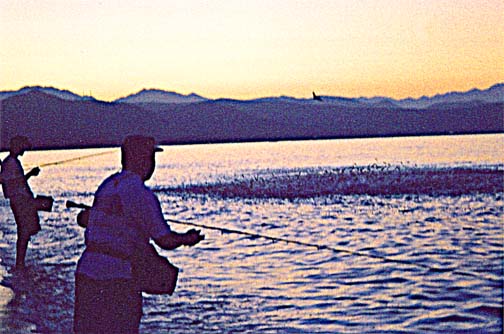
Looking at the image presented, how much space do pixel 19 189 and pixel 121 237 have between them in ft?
20.1

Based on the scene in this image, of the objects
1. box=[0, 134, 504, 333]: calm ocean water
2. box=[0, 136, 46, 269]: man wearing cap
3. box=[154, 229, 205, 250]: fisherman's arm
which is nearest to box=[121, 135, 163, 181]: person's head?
box=[154, 229, 205, 250]: fisherman's arm

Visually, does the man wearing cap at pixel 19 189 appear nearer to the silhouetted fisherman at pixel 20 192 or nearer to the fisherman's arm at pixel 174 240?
the silhouetted fisherman at pixel 20 192

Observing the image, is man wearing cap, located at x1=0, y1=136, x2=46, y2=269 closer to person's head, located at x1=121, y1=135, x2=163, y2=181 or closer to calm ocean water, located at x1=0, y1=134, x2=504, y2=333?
calm ocean water, located at x1=0, y1=134, x2=504, y2=333

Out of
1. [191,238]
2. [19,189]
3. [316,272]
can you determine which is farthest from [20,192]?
[191,238]

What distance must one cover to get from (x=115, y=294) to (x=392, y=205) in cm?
1848

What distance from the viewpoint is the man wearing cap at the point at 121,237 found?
5078mm

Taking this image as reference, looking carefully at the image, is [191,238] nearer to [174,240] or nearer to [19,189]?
[174,240]

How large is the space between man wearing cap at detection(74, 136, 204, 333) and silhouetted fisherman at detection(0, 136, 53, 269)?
18.3 feet

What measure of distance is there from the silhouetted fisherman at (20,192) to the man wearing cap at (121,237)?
219 inches

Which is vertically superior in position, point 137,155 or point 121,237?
point 137,155

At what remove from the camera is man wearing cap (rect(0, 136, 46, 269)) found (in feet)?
34.2

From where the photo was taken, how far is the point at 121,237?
5137mm

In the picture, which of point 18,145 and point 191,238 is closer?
point 191,238

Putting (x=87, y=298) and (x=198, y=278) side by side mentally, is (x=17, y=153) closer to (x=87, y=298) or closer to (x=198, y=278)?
(x=198, y=278)
